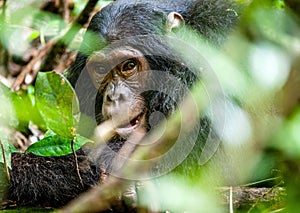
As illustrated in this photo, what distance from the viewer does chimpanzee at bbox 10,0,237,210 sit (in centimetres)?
306

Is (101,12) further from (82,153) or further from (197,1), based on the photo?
(82,153)

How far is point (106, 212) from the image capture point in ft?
8.44

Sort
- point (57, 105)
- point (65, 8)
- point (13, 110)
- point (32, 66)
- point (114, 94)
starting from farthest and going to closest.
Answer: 1. point (65, 8)
2. point (32, 66)
3. point (114, 94)
4. point (13, 110)
5. point (57, 105)

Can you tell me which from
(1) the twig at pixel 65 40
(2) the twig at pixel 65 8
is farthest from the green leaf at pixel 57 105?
(2) the twig at pixel 65 8

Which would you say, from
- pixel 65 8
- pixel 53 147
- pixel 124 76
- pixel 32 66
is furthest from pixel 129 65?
pixel 65 8

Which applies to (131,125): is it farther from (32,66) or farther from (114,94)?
(32,66)

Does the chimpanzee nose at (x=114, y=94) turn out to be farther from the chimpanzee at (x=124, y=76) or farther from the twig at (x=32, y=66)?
the twig at (x=32, y=66)

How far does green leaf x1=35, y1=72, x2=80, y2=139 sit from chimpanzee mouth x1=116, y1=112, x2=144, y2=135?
1.39 meters

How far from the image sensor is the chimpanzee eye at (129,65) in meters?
3.55

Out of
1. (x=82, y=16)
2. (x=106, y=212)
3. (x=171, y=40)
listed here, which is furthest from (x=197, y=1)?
(x=106, y=212)

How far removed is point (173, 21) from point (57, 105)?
6.36ft

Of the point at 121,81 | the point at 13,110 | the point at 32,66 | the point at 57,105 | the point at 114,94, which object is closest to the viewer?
the point at 57,105

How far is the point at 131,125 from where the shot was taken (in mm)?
3260

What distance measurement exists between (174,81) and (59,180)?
89 cm
